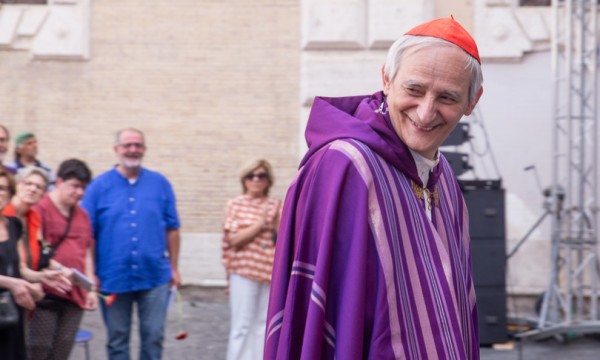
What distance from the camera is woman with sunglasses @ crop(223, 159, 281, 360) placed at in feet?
25.7

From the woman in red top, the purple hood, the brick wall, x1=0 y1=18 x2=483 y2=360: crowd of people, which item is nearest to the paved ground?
the brick wall

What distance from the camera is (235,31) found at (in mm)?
11977

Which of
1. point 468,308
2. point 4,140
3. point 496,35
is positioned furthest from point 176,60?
point 468,308

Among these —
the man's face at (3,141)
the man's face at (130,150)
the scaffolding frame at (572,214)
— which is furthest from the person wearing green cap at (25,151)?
the scaffolding frame at (572,214)

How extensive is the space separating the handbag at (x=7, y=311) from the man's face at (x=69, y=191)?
1264 millimetres

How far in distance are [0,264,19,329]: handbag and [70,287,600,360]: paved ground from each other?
3212mm

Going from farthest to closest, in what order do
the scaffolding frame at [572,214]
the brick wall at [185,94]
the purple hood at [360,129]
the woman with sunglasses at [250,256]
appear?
the brick wall at [185,94], the scaffolding frame at [572,214], the woman with sunglasses at [250,256], the purple hood at [360,129]

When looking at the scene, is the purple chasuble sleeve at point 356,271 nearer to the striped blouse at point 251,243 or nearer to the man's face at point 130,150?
the man's face at point 130,150

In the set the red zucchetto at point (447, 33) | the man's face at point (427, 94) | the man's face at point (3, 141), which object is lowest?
the man's face at point (3, 141)

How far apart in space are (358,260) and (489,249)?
6693mm

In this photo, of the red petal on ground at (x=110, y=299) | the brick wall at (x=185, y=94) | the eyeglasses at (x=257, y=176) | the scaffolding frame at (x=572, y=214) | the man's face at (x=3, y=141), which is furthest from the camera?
the brick wall at (x=185, y=94)

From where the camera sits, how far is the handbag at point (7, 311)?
555 cm

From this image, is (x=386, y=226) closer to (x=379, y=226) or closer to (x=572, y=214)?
(x=379, y=226)

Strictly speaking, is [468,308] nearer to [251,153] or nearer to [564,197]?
[564,197]
